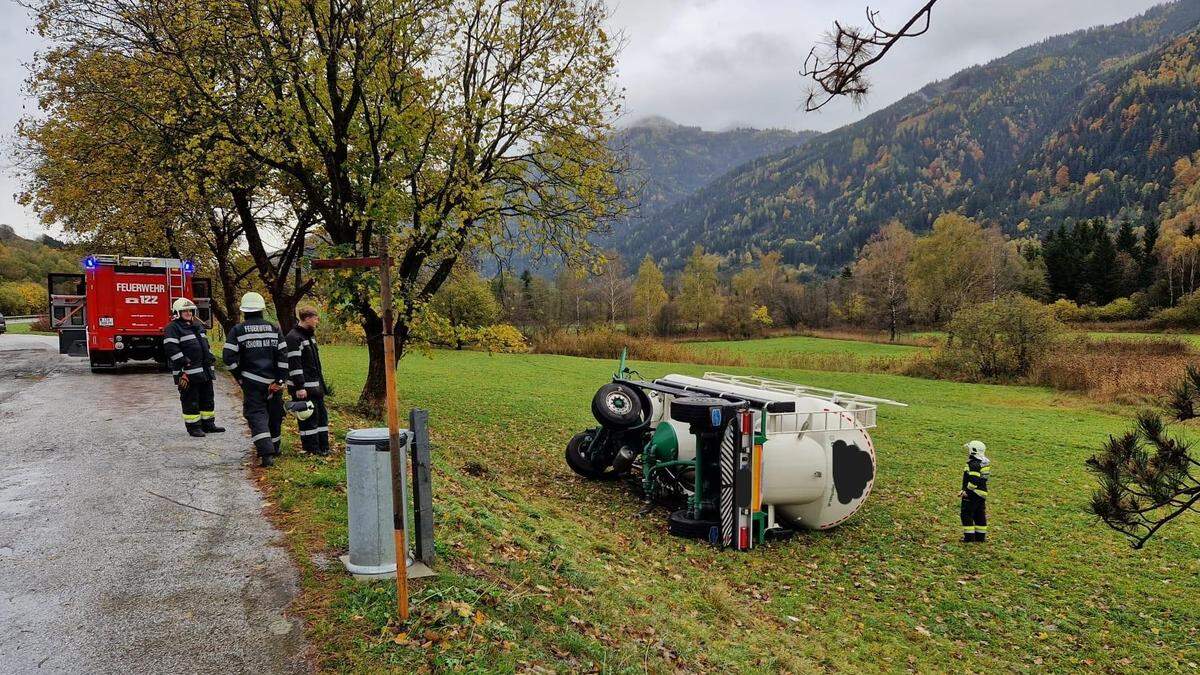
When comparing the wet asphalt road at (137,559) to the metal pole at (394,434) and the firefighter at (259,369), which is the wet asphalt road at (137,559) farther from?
the metal pole at (394,434)

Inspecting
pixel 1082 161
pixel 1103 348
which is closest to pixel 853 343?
pixel 1103 348

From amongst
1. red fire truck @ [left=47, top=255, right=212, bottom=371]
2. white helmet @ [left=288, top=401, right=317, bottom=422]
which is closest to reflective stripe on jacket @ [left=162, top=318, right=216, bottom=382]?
white helmet @ [left=288, top=401, right=317, bottom=422]

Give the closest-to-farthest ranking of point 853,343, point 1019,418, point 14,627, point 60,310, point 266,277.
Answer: point 14,627 → point 266,277 → point 60,310 → point 1019,418 → point 853,343

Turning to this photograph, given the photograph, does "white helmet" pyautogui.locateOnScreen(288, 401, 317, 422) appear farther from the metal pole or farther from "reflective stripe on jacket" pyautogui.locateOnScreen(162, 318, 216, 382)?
the metal pole

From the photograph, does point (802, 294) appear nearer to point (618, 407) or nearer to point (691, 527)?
point (618, 407)

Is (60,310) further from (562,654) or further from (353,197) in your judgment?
(562,654)

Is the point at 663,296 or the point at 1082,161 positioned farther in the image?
the point at 1082,161

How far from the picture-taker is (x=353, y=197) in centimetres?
1234

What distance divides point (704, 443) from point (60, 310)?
67.4 ft

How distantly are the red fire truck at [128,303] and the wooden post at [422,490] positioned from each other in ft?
51.7

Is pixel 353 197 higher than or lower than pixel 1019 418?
higher

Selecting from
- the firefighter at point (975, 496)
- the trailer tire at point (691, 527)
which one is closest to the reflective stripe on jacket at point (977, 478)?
the firefighter at point (975, 496)

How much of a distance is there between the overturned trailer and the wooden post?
4.20 meters

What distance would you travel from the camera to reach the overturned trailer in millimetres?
8781
